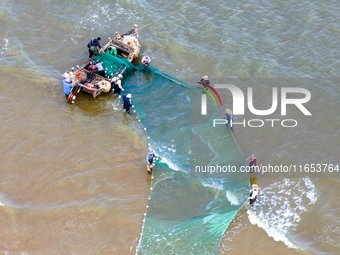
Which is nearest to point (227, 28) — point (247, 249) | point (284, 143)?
point (284, 143)

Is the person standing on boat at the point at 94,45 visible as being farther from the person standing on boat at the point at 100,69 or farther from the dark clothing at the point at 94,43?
the person standing on boat at the point at 100,69

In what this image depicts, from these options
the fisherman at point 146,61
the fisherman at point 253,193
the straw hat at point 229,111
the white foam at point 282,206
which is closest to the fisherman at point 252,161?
the white foam at point 282,206

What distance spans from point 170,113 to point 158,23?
7.92 metres

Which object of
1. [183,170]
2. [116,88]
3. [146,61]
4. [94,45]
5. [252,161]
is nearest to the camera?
[252,161]

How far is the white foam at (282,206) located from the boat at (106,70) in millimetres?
9460

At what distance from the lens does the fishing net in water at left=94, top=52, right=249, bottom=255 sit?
58.0 feet

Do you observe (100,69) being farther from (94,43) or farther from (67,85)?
(67,85)

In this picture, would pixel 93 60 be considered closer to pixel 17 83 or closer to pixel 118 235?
pixel 17 83

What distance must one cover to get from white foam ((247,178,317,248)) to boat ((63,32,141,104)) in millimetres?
9460

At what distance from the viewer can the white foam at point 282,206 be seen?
1833cm

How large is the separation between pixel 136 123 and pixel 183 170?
3892 millimetres

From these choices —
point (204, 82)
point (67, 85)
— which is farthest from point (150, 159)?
point (67, 85)

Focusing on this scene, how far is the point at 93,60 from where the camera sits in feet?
80.4

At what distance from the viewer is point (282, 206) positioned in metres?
19.1
